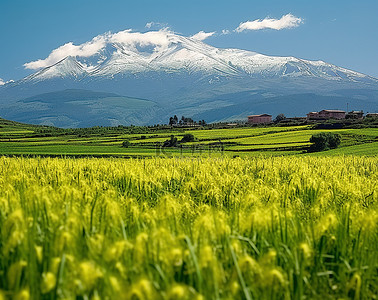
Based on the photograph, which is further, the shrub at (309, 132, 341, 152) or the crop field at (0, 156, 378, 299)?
the shrub at (309, 132, 341, 152)

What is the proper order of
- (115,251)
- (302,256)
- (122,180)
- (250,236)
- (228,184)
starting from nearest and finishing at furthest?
(115,251), (302,256), (250,236), (228,184), (122,180)

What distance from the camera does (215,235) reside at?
3.87m

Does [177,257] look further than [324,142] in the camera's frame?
No

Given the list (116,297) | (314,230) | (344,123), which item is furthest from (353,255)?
(344,123)

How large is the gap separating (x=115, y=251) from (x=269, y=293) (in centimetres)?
123

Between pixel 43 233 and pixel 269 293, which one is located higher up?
pixel 43 233

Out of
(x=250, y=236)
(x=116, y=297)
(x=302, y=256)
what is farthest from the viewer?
(x=250, y=236)

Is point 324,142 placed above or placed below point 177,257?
below

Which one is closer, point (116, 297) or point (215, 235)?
point (116, 297)

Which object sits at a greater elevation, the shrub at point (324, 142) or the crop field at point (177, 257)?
the crop field at point (177, 257)

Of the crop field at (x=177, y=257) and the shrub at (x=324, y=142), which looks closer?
the crop field at (x=177, y=257)

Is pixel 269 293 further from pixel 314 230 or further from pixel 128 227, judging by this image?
pixel 128 227

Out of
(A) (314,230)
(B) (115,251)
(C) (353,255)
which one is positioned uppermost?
(B) (115,251)

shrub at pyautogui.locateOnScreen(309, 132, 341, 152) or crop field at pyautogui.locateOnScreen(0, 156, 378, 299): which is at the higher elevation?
crop field at pyautogui.locateOnScreen(0, 156, 378, 299)
